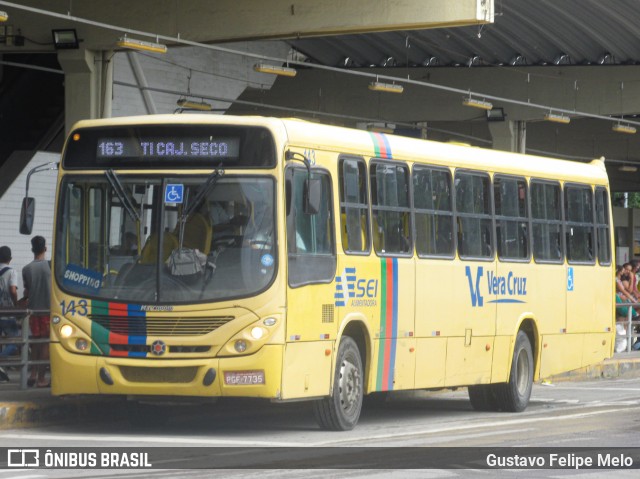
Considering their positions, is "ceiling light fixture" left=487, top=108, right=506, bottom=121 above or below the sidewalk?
above

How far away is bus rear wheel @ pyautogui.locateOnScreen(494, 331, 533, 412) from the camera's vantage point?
18.6m

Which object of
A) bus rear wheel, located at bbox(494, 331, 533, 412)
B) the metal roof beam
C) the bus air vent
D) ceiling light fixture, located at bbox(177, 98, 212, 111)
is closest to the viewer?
the bus air vent

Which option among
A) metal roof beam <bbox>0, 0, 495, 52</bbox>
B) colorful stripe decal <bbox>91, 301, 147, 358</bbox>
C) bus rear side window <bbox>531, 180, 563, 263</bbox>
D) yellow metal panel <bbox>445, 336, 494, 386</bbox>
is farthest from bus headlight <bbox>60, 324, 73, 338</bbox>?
metal roof beam <bbox>0, 0, 495, 52</bbox>

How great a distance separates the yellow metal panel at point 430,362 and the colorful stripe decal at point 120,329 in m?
3.76

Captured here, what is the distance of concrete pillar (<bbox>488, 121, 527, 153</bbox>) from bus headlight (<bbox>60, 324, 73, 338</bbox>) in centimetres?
2606

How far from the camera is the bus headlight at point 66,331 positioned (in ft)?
47.3

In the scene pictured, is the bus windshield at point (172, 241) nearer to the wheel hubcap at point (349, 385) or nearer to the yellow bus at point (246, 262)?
the yellow bus at point (246, 262)

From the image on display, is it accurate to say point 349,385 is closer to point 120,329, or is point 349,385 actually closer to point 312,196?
point 312,196

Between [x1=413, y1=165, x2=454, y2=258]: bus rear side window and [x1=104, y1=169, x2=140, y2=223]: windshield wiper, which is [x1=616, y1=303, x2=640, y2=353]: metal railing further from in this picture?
[x1=104, y1=169, x2=140, y2=223]: windshield wiper

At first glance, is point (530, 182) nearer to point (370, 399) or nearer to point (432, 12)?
point (370, 399)

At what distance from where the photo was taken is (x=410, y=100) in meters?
40.8

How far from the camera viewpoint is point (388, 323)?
52.3 feet

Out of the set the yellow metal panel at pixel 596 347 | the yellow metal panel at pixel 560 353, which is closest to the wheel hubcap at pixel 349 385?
the yellow metal panel at pixel 560 353

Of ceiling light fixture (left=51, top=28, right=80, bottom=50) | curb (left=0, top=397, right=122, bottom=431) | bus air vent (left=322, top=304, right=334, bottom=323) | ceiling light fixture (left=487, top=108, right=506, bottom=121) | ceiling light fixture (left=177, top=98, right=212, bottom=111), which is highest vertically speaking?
ceiling light fixture (left=487, top=108, right=506, bottom=121)
